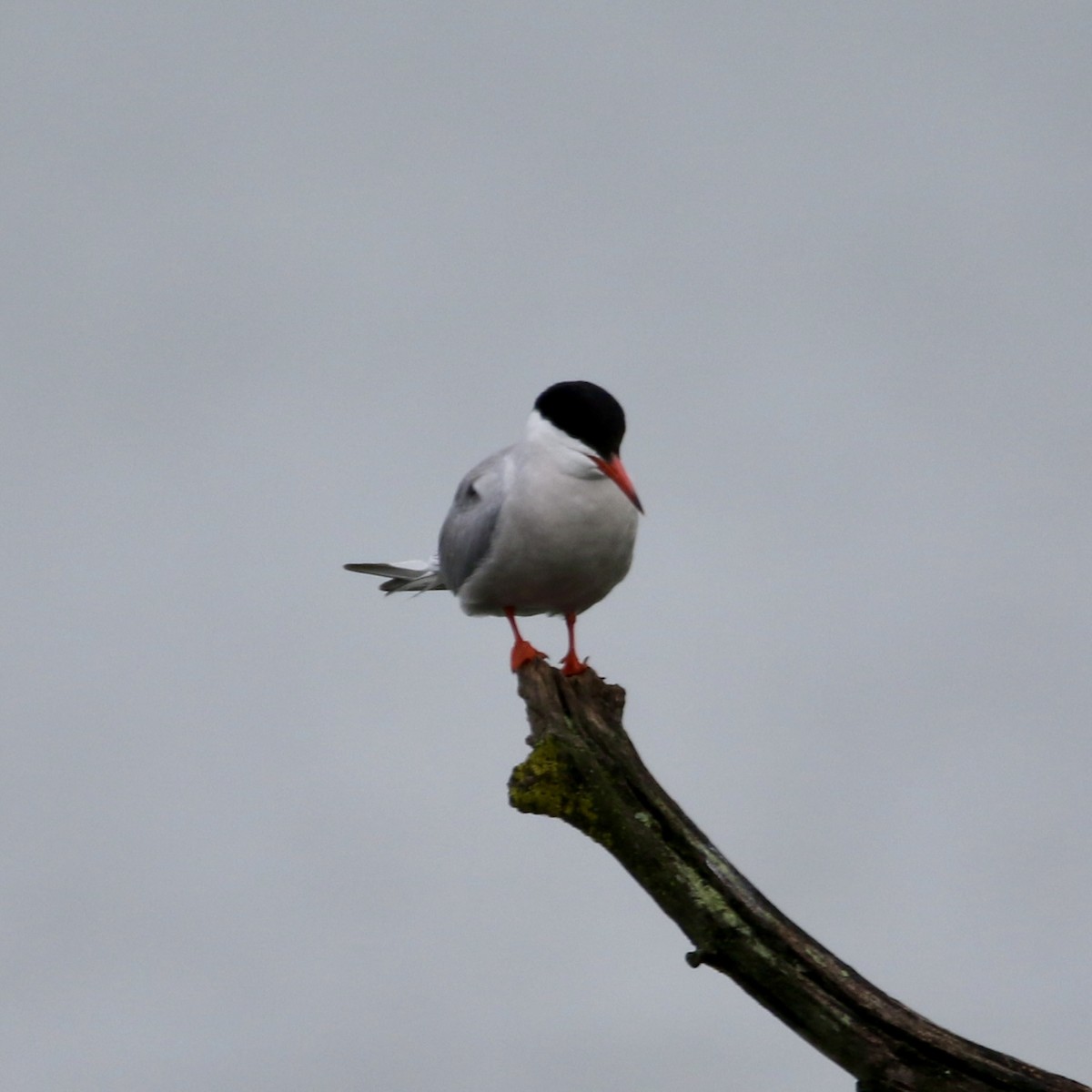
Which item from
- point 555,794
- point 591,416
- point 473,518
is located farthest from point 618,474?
point 555,794

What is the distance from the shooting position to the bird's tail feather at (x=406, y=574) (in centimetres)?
946

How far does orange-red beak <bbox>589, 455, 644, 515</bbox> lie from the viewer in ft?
25.5

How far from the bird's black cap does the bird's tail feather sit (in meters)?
1.58

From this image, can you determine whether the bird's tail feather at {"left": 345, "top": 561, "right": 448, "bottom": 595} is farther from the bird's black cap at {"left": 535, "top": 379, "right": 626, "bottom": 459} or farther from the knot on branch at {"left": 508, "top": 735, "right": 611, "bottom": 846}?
the knot on branch at {"left": 508, "top": 735, "right": 611, "bottom": 846}

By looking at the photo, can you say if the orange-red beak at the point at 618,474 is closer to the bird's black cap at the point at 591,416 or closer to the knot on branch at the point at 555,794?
the bird's black cap at the point at 591,416

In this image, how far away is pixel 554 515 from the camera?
310 inches

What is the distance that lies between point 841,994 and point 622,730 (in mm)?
1411

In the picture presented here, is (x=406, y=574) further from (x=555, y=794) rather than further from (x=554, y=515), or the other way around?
(x=555, y=794)

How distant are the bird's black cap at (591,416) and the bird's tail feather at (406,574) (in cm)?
158

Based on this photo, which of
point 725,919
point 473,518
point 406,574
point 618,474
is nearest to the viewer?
point 725,919

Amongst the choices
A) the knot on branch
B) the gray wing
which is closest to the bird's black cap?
the gray wing

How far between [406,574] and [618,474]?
218cm

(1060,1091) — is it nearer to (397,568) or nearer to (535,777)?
(535,777)

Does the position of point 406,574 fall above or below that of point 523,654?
above
